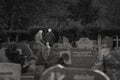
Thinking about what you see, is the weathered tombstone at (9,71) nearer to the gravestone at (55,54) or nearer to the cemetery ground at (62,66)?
the cemetery ground at (62,66)

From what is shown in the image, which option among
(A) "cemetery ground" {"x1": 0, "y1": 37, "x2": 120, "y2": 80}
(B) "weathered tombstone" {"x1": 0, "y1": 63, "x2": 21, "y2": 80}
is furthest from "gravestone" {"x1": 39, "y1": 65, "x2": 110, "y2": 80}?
(B) "weathered tombstone" {"x1": 0, "y1": 63, "x2": 21, "y2": 80}

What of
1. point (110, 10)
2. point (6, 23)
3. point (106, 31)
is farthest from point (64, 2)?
point (106, 31)

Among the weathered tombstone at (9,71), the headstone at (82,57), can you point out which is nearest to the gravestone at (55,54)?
the headstone at (82,57)

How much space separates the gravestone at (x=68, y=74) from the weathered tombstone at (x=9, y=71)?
113cm

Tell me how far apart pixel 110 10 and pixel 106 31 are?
11.8 metres

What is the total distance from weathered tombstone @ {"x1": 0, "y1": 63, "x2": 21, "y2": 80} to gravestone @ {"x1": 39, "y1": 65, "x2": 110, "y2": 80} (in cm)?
113

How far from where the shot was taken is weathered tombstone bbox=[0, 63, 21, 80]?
7770 mm

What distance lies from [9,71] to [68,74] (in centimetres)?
160

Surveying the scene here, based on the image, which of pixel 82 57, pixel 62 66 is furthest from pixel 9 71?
pixel 82 57

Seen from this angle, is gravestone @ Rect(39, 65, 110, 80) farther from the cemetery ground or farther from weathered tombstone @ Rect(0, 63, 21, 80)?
weathered tombstone @ Rect(0, 63, 21, 80)

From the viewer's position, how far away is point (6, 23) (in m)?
32.7

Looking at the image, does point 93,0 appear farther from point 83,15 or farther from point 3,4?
point 3,4

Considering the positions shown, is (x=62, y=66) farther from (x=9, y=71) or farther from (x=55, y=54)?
(x=55, y=54)

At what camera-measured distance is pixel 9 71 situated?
25.6 ft
